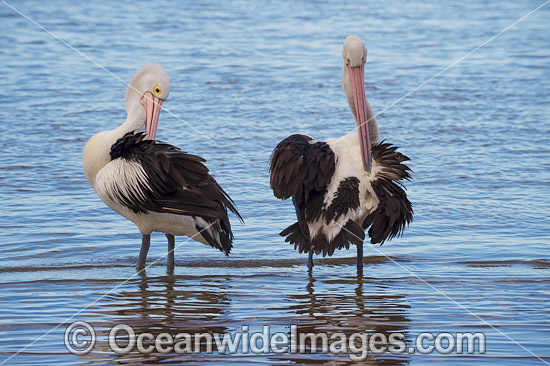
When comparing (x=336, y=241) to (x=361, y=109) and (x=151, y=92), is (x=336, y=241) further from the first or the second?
(x=151, y=92)

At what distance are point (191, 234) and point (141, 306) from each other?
3.17 ft

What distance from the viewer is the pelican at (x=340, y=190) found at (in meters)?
5.43

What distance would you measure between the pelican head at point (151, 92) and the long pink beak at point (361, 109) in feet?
4.49

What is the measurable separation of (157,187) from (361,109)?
151cm

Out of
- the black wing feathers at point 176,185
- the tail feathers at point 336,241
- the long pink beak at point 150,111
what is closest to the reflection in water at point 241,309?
the tail feathers at point 336,241

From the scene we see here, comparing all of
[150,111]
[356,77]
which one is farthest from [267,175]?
[356,77]

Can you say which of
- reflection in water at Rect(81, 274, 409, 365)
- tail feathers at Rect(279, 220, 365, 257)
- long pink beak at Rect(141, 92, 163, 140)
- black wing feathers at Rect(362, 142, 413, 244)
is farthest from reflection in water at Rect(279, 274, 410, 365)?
long pink beak at Rect(141, 92, 163, 140)

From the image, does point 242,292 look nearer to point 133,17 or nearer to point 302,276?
point 302,276

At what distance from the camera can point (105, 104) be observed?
1113cm

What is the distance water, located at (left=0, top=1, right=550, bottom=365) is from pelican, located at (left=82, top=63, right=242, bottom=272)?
32 centimetres

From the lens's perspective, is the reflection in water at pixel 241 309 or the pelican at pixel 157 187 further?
the pelican at pixel 157 187

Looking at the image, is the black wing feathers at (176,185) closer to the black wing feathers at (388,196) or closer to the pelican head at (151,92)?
the pelican head at (151,92)

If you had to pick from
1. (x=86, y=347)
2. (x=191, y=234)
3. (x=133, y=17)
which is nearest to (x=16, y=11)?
(x=133, y=17)

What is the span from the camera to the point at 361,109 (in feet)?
19.2
